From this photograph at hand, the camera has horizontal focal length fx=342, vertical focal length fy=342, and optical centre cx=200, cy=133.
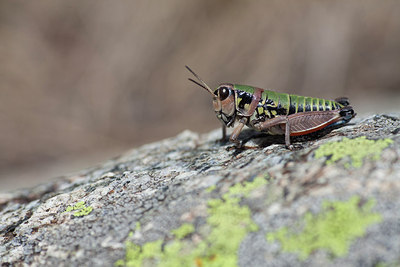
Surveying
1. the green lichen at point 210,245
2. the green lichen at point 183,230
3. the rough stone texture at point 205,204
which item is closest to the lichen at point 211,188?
the rough stone texture at point 205,204

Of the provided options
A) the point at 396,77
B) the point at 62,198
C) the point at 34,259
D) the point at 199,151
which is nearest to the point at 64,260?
the point at 34,259

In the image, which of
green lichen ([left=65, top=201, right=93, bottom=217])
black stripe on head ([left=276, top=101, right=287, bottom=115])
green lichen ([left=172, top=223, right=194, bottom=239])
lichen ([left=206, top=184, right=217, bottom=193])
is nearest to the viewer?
green lichen ([left=172, top=223, right=194, bottom=239])

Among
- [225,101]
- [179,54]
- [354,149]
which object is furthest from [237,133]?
[179,54]

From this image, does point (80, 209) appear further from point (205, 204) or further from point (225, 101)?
point (225, 101)

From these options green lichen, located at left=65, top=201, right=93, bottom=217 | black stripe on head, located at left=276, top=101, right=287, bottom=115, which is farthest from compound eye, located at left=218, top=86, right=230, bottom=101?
green lichen, located at left=65, top=201, right=93, bottom=217

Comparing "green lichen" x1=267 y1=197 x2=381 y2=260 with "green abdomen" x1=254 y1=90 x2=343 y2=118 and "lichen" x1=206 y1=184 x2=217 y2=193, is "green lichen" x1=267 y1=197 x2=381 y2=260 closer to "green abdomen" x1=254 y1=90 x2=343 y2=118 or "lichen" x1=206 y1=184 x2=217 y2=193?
"lichen" x1=206 y1=184 x2=217 y2=193

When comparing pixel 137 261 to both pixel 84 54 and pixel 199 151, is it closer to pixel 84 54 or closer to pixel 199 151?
pixel 199 151
